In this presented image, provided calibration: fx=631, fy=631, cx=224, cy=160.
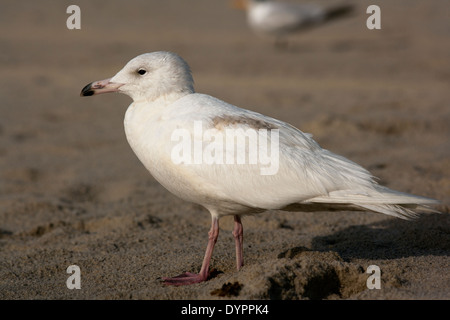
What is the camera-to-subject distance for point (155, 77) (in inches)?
193

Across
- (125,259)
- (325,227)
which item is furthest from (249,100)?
(125,259)

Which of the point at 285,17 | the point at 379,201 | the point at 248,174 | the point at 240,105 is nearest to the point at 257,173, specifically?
the point at 248,174

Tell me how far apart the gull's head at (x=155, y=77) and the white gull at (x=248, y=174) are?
8.9 inches

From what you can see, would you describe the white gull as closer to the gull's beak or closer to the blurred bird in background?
the gull's beak

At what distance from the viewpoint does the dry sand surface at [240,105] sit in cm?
450

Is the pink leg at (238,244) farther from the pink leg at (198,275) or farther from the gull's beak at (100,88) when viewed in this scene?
the gull's beak at (100,88)

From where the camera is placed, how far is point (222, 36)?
17453 millimetres

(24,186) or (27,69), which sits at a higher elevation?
(27,69)

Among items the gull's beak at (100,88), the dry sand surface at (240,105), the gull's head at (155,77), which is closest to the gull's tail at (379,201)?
the dry sand surface at (240,105)

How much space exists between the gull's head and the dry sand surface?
135 centimetres

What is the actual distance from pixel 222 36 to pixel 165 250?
503 inches

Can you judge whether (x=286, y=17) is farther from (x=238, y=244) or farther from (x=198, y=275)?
(x=198, y=275)

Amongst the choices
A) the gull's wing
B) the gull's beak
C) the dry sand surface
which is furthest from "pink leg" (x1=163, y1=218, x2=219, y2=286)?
the gull's beak

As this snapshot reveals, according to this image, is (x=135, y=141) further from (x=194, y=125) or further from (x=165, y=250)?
(x=165, y=250)
